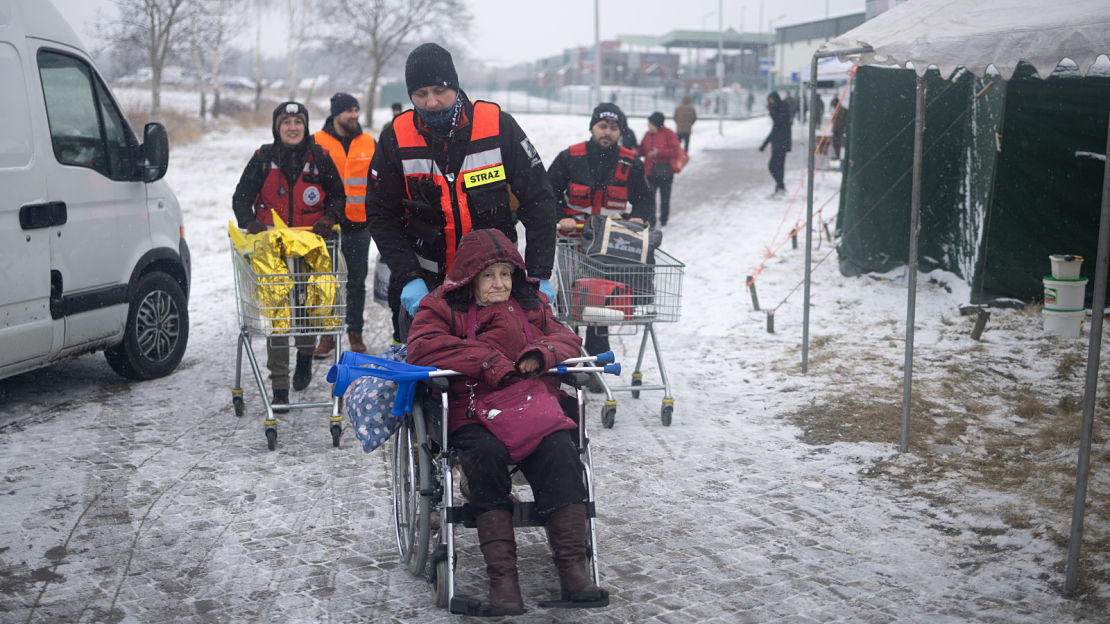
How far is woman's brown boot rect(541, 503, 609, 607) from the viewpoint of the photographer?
3693mm

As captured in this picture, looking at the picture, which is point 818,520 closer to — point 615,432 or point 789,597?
point 789,597

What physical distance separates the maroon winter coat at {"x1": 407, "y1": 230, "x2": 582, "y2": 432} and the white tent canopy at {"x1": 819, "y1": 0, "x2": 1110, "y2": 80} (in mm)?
2756

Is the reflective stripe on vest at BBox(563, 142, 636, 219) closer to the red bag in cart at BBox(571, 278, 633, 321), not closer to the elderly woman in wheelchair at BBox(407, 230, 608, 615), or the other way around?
the red bag in cart at BBox(571, 278, 633, 321)

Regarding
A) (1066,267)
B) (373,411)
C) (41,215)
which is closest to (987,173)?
(1066,267)

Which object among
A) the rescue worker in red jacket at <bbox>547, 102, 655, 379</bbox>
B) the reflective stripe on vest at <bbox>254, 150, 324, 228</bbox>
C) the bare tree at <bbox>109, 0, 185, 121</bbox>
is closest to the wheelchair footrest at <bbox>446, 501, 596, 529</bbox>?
the rescue worker in red jacket at <bbox>547, 102, 655, 379</bbox>

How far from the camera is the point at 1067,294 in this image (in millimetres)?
8852

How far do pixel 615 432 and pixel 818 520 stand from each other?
1858 mm

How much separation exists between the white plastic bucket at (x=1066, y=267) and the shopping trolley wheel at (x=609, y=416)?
5.02 m

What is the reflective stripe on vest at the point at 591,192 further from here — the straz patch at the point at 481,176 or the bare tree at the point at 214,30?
the bare tree at the point at 214,30

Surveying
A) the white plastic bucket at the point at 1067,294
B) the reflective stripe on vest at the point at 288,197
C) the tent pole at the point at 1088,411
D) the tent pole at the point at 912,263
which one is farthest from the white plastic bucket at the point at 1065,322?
the reflective stripe on vest at the point at 288,197

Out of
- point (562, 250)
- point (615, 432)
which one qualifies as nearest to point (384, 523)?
point (615, 432)

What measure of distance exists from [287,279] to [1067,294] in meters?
6.99

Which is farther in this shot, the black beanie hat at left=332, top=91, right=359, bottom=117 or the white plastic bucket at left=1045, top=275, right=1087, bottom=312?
the white plastic bucket at left=1045, top=275, right=1087, bottom=312

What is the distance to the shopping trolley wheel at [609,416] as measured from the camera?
6.58 m
